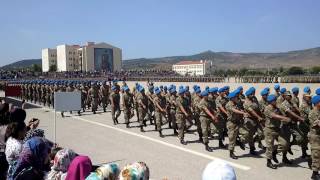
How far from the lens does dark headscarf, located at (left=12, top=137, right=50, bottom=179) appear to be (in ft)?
15.3

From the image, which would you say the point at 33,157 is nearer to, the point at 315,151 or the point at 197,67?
the point at 315,151

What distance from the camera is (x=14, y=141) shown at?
227 inches

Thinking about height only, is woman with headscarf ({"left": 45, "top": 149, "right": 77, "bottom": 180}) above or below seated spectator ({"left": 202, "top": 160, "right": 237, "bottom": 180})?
below

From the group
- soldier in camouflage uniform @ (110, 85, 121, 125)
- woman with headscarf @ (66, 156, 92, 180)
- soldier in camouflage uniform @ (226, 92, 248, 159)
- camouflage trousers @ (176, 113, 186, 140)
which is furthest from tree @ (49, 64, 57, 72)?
woman with headscarf @ (66, 156, 92, 180)

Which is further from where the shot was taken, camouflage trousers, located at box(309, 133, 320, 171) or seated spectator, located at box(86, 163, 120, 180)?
camouflage trousers, located at box(309, 133, 320, 171)

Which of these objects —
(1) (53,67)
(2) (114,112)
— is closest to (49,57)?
(1) (53,67)

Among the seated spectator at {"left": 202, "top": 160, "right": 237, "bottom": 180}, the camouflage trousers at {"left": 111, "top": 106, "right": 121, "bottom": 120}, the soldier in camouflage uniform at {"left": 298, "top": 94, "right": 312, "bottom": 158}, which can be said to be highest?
the seated spectator at {"left": 202, "top": 160, "right": 237, "bottom": 180}

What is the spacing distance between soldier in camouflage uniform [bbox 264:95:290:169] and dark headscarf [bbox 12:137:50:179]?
17.0ft

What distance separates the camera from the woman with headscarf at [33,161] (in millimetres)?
4582

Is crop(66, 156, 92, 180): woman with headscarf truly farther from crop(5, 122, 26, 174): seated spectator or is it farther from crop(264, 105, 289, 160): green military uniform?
crop(264, 105, 289, 160): green military uniform

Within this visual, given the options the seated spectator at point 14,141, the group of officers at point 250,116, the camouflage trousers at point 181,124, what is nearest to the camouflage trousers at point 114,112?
the group of officers at point 250,116

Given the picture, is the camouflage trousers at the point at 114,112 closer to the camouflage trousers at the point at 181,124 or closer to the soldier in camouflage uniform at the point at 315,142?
the camouflage trousers at the point at 181,124

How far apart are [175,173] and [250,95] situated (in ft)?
9.42

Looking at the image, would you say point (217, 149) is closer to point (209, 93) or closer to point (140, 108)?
point (209, 93)
